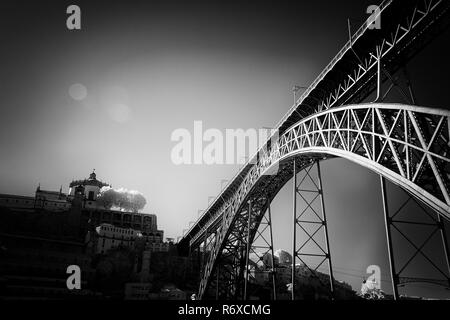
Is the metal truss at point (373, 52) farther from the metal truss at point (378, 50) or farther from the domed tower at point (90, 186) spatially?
the domed tower at point (90, 186)

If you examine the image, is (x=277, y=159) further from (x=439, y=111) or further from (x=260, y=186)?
(x=439, y=111)

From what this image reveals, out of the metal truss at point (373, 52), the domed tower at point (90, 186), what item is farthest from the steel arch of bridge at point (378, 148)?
the domed tower at point (90, 186)

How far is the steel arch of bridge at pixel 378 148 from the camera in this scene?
978 cm

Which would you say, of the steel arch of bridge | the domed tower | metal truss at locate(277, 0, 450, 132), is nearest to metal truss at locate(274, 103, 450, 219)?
the steel arch of bridge

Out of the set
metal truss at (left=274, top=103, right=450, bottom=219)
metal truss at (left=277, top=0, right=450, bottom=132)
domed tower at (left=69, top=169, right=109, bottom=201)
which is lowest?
metal truss at (left=274, top=103, right=450, bottom=219)

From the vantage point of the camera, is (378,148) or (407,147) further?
(378,148)

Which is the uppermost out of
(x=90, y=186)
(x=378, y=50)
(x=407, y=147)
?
(x=90, y=186)

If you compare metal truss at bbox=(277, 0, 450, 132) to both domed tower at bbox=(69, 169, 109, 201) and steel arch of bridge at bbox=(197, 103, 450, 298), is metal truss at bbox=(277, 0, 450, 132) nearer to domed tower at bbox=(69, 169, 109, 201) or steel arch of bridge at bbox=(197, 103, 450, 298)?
steel arch of bridge at bbox=(197, 103, 450, 298)

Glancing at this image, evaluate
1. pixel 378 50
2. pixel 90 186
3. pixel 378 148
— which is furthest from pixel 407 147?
pixel 90 186

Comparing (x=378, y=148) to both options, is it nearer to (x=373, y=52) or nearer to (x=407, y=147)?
(x=407, y=147)

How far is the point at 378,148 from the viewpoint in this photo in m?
12.8

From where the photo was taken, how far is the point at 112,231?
6469cm

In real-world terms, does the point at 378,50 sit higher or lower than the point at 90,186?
lower

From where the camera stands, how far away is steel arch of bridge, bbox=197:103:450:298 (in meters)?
9.78
